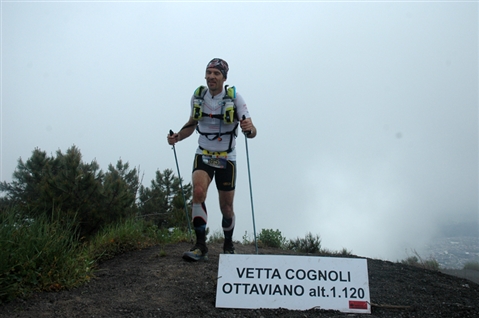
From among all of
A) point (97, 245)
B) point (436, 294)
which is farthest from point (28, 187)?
point (436, 294)

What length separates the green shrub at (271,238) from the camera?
308 inches

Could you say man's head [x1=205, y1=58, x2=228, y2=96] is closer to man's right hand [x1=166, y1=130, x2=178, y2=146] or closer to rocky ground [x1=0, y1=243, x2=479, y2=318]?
man's right hand [x1=166, y1=130, x2=178, y2=146]

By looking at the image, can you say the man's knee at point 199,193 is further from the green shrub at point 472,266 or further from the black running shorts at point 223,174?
the green shrub at point 472,266

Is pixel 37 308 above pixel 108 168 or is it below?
below

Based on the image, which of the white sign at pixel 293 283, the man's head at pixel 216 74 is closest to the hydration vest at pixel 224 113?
the man's head at pixel 216 74

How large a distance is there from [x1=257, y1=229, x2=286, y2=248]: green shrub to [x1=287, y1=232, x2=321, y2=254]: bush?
25cm

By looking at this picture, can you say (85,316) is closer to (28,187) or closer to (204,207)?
(204,207)

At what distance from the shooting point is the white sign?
370 cm

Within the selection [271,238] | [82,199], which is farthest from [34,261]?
[271,238]

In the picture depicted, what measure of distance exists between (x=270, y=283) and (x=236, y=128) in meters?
2.00

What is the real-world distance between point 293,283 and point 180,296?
98 cm

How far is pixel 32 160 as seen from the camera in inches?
416

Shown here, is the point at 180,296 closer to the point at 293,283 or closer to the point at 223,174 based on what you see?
the point at 293,283

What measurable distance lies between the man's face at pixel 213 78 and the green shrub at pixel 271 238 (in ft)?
11.5
